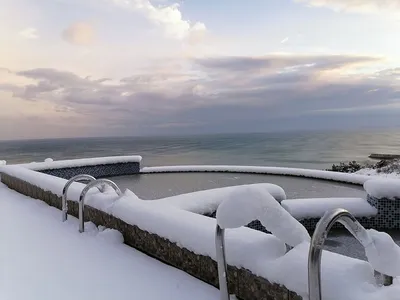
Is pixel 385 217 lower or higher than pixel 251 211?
lower

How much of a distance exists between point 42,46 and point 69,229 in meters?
8.52

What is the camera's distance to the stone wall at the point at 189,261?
2.49 m

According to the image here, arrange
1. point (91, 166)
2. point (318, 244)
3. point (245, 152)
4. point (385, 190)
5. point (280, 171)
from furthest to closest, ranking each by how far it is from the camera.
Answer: point (245, 152) < point (280, 171) < point (91, 166) < point (385, 190) < point (318, 244)

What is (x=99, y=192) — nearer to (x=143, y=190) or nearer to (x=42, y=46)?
(x=143, y=190)

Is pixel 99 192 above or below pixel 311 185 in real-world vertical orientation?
above

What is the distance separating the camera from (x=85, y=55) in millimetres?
12195

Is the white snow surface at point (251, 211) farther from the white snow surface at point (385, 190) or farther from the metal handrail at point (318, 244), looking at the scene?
the white snow surface at point (385, 190)

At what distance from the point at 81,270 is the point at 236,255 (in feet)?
5.24

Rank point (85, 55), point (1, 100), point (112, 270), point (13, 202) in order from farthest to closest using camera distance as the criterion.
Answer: point (1, 100), point (85, 55), point (13, 202), point (112, 270)

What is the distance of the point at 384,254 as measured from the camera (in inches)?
80.0

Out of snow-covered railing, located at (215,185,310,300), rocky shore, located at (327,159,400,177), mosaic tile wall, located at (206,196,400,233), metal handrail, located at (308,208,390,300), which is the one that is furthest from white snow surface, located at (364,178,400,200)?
rocky shore, located at (327,159,400,177)

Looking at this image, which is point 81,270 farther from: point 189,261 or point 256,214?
point 256,214

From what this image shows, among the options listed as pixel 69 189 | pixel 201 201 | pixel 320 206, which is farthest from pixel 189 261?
pixel 320 206

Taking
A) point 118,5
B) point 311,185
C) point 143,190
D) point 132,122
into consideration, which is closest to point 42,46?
point 118,5
